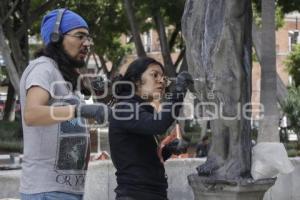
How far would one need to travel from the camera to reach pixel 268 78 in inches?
463

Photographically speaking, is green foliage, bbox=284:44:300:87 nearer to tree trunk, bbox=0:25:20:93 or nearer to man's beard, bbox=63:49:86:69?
tree trunk, bbox=0:25:20:93

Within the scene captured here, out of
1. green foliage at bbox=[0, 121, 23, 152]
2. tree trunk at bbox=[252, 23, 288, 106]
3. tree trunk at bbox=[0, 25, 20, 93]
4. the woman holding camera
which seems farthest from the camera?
green foliage at bbox=[0, 121, 23, 152]

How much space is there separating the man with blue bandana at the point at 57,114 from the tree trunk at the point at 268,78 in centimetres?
800

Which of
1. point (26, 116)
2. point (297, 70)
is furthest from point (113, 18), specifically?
point (26, 116)

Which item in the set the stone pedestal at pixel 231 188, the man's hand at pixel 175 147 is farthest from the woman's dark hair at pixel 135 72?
the stone pedestal at pixel 231 188

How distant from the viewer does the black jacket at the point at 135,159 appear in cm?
331

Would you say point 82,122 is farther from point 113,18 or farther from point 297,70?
point 297,70

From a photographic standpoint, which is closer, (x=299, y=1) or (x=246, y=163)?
(x=246, y=163)

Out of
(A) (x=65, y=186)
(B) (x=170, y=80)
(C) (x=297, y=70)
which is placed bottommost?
(A) (x=65, y=186)

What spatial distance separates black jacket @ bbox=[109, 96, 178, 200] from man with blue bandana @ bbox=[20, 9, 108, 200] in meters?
0.18

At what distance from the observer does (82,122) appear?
129 inches

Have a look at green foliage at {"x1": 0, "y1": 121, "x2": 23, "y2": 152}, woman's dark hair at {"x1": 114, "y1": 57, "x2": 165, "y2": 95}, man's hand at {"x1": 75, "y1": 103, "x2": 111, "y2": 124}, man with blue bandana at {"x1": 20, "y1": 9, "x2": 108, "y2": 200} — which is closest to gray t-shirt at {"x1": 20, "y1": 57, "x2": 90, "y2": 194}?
man with blue bandana at {"x1": 20, "y1": 9, "x2": 108, "y2": 200}

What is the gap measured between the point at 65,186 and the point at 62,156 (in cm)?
14

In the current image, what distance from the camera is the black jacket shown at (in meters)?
3.31
